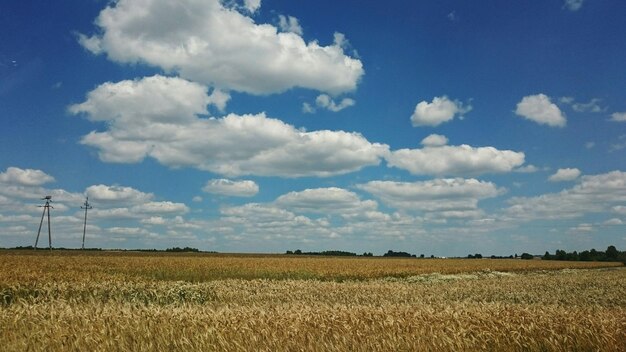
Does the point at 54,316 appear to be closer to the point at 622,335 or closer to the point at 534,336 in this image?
the point at 534,336

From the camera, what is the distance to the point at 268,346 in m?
7.23

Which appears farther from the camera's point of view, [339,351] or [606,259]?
[606,259]

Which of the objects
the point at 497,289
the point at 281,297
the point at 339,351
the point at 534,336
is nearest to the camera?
the point at 339,351

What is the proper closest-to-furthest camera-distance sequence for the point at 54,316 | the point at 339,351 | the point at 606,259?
the point at 339,351
the point at 54,316
the point at 606,259

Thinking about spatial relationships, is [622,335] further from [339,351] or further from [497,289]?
[497,289]

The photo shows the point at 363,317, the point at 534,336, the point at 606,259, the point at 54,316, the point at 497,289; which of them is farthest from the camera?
the point at 606,259

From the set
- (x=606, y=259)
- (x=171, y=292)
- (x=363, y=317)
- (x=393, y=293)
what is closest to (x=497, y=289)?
(x=393, y=293)

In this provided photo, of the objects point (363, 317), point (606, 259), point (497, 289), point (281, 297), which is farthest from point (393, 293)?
point (606, 259)

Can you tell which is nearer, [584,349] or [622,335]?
[584,349]

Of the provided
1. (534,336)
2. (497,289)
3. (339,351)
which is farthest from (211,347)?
(497,289)

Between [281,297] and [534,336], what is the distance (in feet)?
41.4

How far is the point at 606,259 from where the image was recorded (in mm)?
140125

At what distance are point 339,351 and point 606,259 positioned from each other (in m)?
160

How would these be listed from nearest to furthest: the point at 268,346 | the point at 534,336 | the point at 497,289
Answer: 1. the point at 268,346
2. the point at 534,336
3. the point at 497,289
